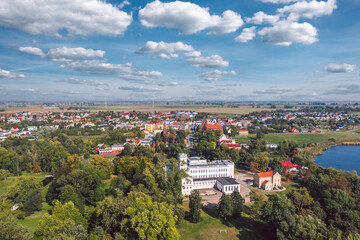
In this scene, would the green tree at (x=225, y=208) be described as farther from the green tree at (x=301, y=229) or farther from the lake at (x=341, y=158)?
the lake at (x=341, y=158)

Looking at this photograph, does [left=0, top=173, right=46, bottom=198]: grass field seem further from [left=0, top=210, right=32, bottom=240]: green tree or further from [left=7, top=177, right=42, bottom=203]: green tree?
[left=0, top=210, right=32, bottom=240]: green tree

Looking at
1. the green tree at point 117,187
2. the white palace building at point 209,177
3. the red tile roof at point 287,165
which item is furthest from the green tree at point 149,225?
the red tile roof at point 287,165

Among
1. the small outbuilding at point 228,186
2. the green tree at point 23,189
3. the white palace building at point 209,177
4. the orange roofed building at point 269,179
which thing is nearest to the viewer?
the green tree at point 23,189

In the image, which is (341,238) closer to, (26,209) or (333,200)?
(333,200)

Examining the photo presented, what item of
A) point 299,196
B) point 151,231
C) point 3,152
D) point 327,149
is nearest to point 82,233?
point 151,231

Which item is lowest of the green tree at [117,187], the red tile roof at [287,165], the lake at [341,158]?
the lake at [341,158]

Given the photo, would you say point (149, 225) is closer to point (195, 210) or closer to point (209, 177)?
point (195, 210)
